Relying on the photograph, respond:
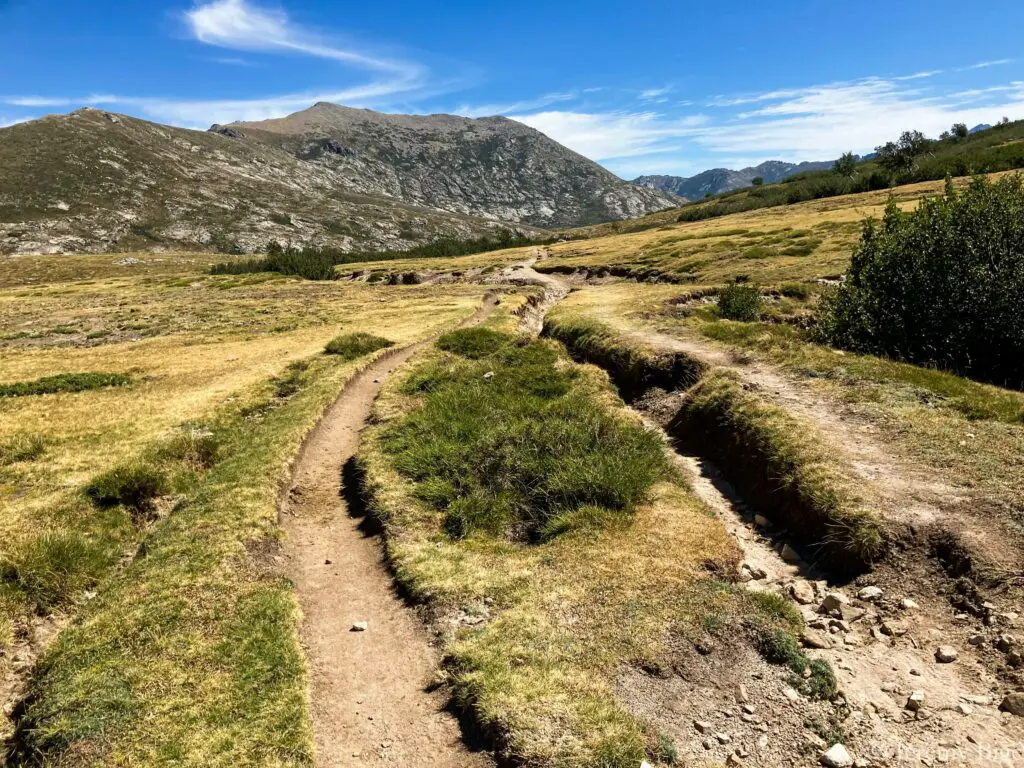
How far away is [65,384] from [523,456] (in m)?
29.1

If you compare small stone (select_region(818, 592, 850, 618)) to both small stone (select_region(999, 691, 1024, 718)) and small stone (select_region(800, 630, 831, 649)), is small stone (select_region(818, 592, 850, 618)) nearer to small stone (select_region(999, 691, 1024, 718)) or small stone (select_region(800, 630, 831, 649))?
small stone (select_region(800, 630, 831, 649))

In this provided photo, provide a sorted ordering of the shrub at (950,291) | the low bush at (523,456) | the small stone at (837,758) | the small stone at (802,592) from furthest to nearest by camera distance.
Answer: the shrub at (950,291) → the low bush at (523,456) → the small stone at (802,592) → the small stone at (837,758)

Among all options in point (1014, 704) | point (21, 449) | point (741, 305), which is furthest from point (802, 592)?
point (741, 305)

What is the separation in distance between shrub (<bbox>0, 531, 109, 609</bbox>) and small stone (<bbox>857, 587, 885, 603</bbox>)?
1744cm

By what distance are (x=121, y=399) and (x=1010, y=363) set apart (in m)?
39.2

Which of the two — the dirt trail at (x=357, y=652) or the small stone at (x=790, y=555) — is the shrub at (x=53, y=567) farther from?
the small stone at (x=790, y=555)

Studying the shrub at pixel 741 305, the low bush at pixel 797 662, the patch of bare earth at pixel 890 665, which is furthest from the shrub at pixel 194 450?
the shrub at pixel 741 305

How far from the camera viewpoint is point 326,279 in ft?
380

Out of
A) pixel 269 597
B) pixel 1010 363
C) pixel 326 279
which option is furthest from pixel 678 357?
pixel 326 279

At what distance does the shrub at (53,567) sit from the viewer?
1320cm

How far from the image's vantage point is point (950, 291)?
75.6 feet

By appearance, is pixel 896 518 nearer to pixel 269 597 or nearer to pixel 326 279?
pixel 269 597

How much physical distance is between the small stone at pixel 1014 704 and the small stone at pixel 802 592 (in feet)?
11.0

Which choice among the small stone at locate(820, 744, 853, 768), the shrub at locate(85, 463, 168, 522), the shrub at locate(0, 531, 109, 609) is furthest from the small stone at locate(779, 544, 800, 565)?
the shrub at locate(85, 463, 168, 522)
